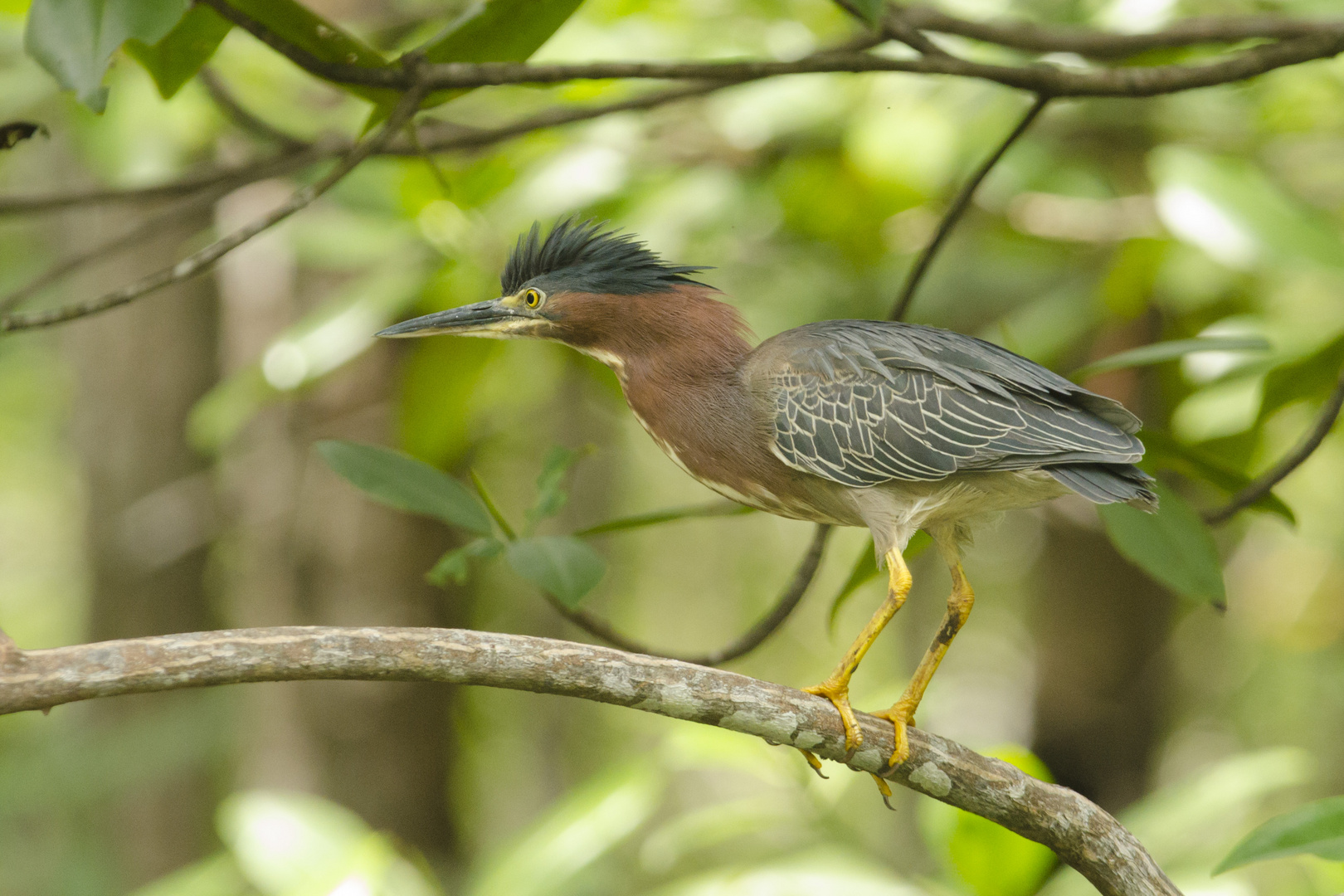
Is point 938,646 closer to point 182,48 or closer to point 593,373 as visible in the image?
point 593,373

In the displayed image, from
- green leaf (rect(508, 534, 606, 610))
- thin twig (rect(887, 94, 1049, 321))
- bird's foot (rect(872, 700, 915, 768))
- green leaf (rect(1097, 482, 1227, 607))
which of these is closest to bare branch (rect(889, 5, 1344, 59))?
thin twig (rect(887, 94, 1049, 321))

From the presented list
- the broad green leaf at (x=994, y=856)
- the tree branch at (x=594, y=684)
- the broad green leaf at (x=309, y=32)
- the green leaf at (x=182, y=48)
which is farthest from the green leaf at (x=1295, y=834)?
the green leaf at (x=182, y=48)

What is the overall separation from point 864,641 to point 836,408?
54 cm

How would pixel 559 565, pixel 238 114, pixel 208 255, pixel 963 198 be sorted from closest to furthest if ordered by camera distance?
pixel 208 255 < pixel 559 565 < pixel 963 198 < pixel 238 114

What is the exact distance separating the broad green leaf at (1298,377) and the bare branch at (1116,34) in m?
0.77

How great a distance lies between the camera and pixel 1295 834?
75.2 inches

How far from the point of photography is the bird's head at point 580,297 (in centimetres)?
271

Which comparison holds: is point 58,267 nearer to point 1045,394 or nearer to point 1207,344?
point 1045,394

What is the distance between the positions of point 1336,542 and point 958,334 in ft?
17.0

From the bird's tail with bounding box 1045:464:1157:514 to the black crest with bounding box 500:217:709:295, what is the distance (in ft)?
3.36

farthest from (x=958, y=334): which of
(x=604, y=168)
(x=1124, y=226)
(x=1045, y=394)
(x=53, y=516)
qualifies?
(x=53, y=516)

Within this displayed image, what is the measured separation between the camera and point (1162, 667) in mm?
4973

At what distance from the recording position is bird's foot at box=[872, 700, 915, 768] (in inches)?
85.0

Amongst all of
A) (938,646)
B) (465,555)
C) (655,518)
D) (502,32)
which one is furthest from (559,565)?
(502,32)
